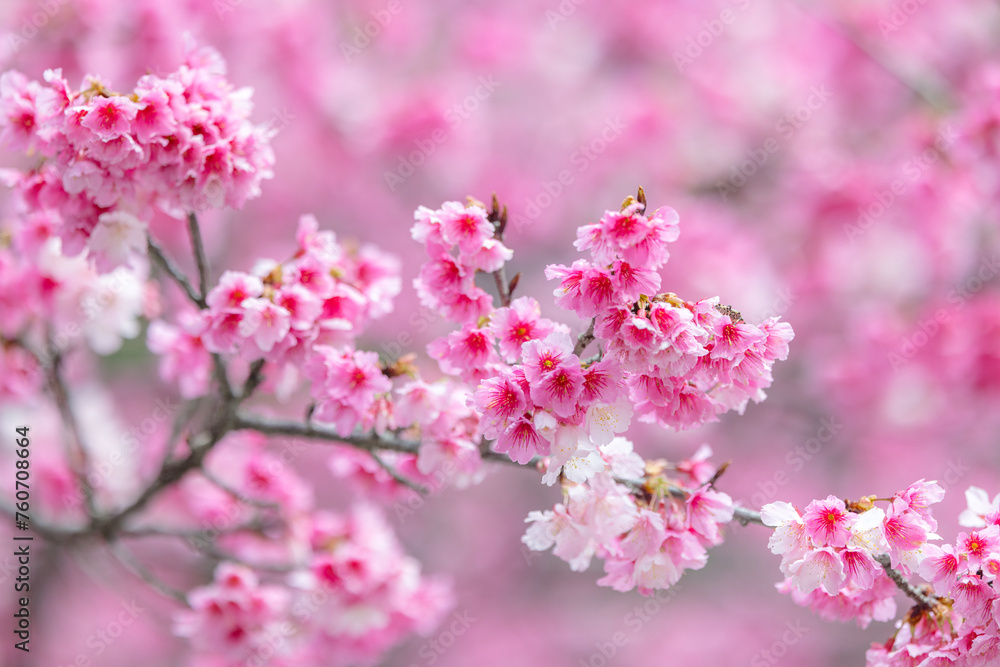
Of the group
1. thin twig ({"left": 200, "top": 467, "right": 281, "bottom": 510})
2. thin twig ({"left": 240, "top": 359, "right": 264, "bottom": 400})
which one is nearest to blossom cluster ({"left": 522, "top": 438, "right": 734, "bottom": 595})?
thin twig ({"left": 240, "top": 359, "right": 264, "bottom": 400})

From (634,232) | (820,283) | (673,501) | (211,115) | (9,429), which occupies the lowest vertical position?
(673,501)

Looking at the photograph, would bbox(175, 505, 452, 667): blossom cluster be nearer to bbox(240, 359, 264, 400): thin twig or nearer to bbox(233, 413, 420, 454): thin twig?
bbox(233, 413, 420, 454): thin twig

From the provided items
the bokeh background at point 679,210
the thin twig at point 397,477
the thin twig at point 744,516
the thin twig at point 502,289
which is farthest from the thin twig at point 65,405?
the thin twig at point 744,516

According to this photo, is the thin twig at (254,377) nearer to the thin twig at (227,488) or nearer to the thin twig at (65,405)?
the thin twig at (227,488)

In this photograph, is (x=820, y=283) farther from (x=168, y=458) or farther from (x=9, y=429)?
(x=9, y=429)

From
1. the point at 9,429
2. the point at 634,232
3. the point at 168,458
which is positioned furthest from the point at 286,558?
the point at 634,232

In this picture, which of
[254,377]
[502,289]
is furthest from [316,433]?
[502,289]
